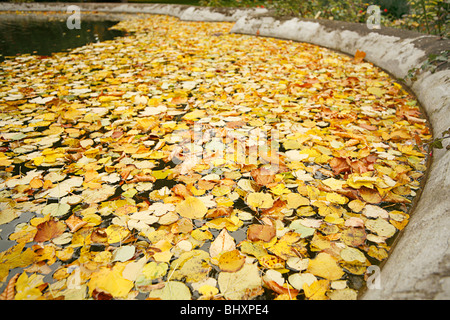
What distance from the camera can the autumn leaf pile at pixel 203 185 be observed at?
3.42 ft

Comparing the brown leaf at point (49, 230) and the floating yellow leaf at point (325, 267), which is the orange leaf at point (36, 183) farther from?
the floating yellow leaf at point (325, 267)

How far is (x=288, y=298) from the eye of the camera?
959 mm

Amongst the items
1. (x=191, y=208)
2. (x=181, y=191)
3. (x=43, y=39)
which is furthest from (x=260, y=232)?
(x=43, y=39)

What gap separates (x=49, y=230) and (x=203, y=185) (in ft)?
2.45

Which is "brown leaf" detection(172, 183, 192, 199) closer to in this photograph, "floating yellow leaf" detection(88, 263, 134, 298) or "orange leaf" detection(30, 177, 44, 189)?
"floating yellow leaf" detection(88, 263, 134, 298)

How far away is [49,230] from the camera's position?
3.99 feet

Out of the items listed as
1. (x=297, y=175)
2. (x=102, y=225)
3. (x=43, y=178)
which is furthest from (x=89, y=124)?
(x=297, y=175)

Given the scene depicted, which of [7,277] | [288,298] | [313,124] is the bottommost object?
[7,277]

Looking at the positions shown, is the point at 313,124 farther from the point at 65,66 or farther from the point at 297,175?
the point at 65,66

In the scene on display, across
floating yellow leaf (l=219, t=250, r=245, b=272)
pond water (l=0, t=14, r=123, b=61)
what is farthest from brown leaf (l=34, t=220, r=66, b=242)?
Result: pond water (l=0, t=14, r=123, b=61)

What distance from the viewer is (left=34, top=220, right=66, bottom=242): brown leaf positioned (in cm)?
118

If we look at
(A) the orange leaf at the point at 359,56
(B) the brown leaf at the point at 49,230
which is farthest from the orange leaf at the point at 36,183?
(A) the orange leaf at the point at 359,56

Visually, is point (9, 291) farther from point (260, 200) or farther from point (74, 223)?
point (260, 200)
